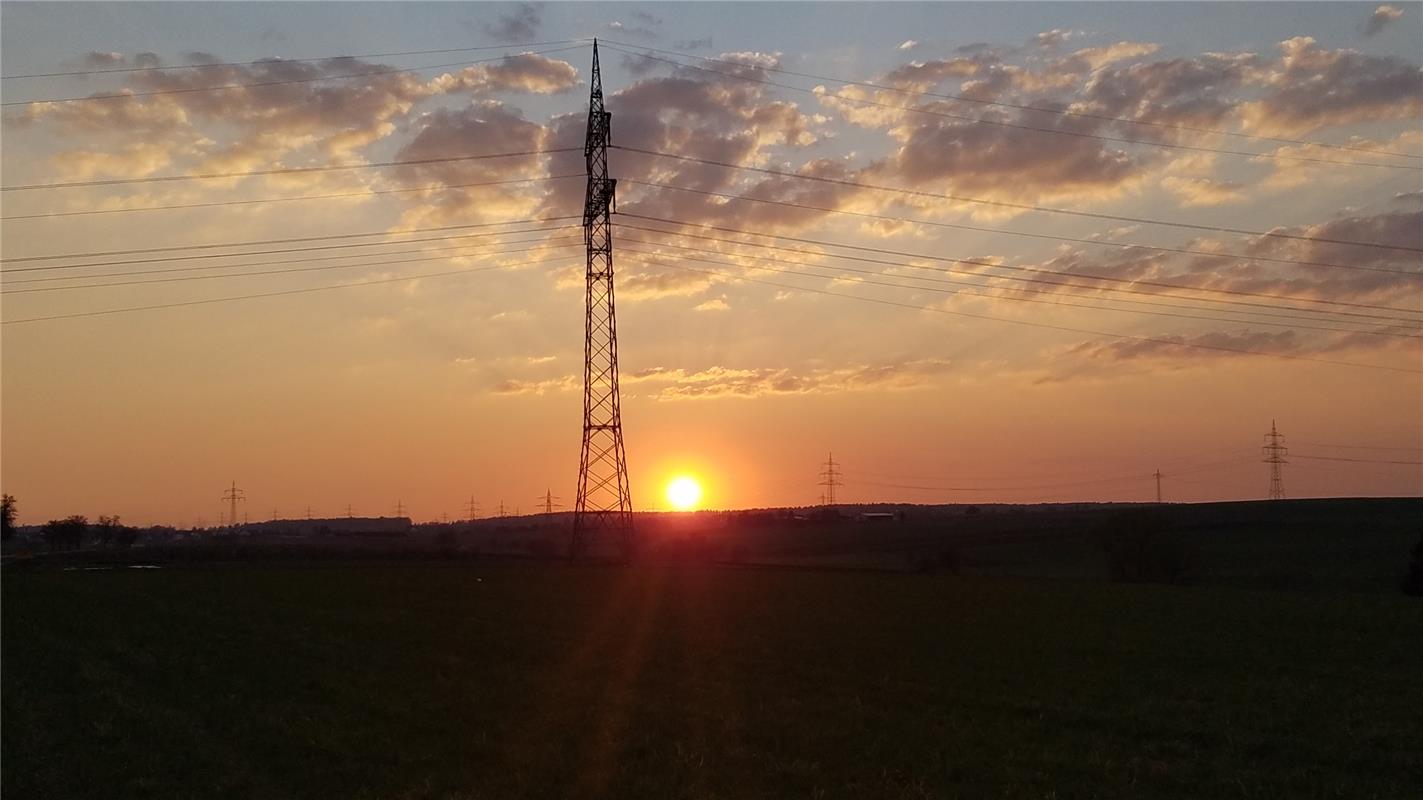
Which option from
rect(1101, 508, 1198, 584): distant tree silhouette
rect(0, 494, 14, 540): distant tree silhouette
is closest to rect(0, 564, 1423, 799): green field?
rect(1101, 508, 1198, 584): distant tree silhouette

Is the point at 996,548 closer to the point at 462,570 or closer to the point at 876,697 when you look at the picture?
the point at 462,570

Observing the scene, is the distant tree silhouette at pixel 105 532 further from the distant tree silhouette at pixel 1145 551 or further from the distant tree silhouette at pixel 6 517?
the distant tree silhouette at pixel 1145 551

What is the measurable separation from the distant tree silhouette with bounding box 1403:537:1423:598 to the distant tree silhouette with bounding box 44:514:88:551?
7289 inches

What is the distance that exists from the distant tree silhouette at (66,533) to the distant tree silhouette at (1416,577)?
18514cm

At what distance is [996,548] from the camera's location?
13225 centimetres

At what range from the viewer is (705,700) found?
2497 cm

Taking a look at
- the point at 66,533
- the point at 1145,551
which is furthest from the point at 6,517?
the point at 1145,551

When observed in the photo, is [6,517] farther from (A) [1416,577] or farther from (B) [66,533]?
(A) [1416,577]

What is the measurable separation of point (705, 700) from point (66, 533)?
620ft

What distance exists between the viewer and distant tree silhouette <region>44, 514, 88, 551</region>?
18038 cm

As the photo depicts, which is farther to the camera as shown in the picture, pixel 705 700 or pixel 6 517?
pixel 6 517

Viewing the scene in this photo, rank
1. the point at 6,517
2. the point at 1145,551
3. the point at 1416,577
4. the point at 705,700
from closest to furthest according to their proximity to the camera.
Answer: the point at 705,700 → the point at 1416,577 → the point at 1145,551 → the point at 6,517

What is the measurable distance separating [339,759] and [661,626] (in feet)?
76.5

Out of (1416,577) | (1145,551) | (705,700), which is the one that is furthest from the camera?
(1145,551)
